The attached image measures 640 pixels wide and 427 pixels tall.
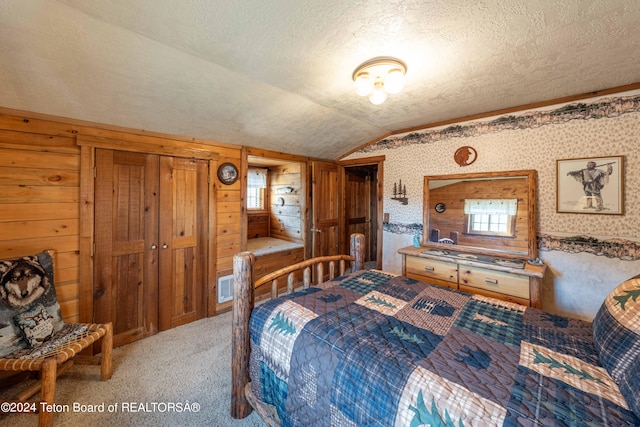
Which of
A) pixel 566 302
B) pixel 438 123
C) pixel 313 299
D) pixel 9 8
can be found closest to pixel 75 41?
pixel 9 8

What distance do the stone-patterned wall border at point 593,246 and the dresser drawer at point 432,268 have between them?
93 cm

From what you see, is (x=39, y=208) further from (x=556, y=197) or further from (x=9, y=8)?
(x=556, y=197)

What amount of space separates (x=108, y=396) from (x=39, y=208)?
62.6 inches

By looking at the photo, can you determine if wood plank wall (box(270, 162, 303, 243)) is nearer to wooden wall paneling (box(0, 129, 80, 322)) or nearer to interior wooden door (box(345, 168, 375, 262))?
interior wooden door (box(345, 168, 375, 262))

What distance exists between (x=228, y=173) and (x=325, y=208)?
1683 mm

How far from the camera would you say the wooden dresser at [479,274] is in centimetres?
221

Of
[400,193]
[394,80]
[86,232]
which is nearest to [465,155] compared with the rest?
[400,193]

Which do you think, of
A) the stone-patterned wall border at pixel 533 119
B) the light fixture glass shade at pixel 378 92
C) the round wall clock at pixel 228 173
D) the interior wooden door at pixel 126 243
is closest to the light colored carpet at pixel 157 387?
the interior wooden door at pixel 126 243

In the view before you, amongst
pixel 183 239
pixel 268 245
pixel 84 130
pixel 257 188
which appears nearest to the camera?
pixel 84 130

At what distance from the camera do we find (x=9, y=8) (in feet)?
4.06

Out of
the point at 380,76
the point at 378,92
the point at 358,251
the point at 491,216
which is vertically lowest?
the point at 358,251

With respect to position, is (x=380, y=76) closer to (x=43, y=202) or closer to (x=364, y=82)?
(x=364, y=82)

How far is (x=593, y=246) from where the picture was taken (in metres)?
2.29

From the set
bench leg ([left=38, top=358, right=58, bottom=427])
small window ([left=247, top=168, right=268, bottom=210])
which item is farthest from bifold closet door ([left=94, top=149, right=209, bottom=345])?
small window ([left=247, top=168, right=268, bottom=210])
